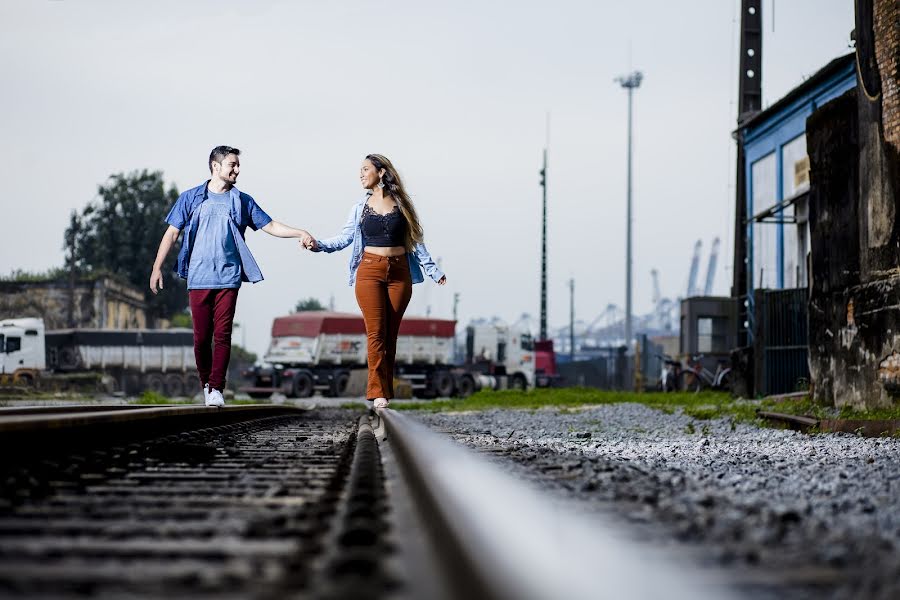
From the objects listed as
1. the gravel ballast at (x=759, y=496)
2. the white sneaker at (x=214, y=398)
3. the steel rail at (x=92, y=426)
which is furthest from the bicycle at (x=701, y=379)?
the steel rail at (x=92, y=426)

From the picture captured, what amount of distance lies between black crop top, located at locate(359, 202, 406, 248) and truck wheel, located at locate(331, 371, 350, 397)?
3174 centimetres

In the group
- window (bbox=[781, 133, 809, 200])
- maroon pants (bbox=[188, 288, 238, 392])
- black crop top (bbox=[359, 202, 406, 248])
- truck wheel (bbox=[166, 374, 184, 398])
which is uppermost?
window (bbox=[781, 133, 809, 200])

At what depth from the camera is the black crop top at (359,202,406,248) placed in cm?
788

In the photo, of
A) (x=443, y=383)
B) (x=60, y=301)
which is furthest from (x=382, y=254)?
(x=60, y=301)

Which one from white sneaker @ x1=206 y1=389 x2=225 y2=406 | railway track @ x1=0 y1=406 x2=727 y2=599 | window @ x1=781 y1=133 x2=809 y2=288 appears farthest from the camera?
window @ x1=781 y1=133 x2=809 y2=288

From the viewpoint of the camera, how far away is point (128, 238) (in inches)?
2889

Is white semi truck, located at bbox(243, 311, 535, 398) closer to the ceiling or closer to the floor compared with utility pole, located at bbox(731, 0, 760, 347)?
closer to the floor

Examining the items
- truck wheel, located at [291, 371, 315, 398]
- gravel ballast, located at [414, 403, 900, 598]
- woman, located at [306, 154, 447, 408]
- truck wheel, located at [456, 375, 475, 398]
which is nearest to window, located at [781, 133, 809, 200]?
truck wheel, located at [456, 375, 475, 398]

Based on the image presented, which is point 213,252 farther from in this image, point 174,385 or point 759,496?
point 174,385

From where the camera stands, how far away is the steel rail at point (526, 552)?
5.24 feet

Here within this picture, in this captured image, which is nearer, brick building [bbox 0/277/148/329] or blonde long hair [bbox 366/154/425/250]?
blonde long hair [bbox 366/154/425/250]

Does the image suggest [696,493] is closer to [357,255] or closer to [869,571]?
[869,571]

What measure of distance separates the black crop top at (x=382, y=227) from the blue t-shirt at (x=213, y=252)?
999 mm

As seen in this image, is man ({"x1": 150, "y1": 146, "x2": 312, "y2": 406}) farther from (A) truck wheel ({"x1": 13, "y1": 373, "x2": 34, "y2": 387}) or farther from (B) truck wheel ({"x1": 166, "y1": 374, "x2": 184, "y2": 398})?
(B) truck wheel ({"x1": 166, "y1": 374, "x2": 184, "y2": 398})
